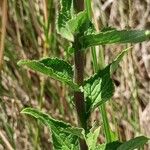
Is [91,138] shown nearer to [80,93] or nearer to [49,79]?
[80,93]

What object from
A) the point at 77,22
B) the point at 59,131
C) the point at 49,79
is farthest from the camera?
the point at 49,79

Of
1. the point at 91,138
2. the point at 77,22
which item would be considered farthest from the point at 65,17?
the point at 91,138

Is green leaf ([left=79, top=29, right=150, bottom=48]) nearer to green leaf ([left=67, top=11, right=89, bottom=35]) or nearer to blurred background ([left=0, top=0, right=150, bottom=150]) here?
green leaf ([left=67, top=11, right=89, bottom=35])

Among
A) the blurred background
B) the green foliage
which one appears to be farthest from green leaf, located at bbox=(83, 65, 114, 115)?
the blurred background

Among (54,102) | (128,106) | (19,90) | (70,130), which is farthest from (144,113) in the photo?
(70,130)

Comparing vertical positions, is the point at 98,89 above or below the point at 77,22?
below

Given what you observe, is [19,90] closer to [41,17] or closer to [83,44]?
[41,17]

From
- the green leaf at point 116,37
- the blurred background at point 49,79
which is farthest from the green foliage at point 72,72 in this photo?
the blurred background at point 49,79
